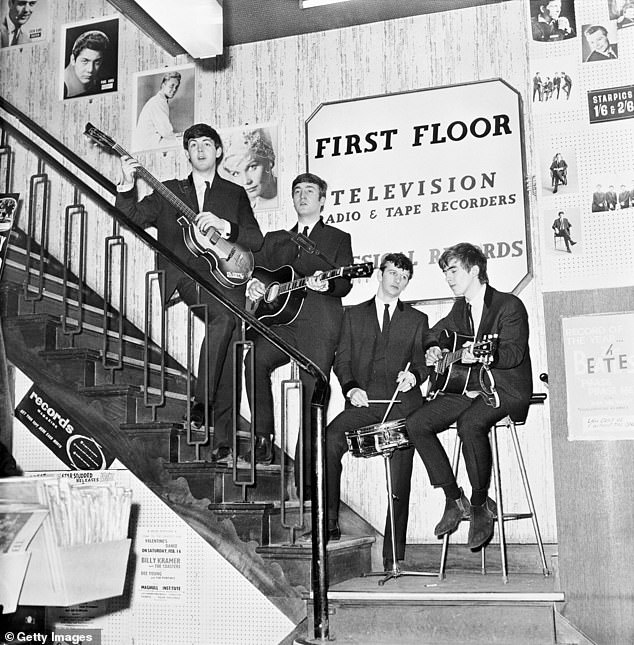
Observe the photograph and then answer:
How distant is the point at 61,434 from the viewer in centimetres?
525

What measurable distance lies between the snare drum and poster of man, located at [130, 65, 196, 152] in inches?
90.8

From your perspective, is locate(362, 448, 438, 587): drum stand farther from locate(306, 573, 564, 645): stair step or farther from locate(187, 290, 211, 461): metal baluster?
locate(187, 290, 211, 461): metal baluster

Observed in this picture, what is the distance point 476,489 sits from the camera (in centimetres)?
486

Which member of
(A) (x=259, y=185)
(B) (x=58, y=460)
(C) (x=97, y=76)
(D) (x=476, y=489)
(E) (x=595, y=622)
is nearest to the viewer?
(E) (x=595, y=622)

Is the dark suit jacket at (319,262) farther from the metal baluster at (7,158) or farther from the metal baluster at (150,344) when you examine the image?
the metal baluster at (7,158)

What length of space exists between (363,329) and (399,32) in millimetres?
1919

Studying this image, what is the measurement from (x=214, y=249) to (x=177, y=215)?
0.37m

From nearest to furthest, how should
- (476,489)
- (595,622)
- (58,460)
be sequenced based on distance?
(595,622) < (476,489) < (58,460)

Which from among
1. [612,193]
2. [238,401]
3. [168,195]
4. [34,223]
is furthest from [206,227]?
[612,193]

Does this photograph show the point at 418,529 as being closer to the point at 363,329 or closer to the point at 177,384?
the point at 363,329

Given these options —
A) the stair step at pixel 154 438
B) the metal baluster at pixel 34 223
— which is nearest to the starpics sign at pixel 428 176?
the stair step at pixel 154 438

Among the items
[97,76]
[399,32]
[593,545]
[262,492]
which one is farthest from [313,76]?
[593,545]

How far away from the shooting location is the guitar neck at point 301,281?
5371mm

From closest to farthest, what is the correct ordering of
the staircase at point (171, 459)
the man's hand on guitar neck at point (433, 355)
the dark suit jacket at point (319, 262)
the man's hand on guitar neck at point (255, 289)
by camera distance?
1. the staircase at point (171, 459)
2. the man's hand on guitar neck at point (433, 355)
3. the dark suit jacket at point (319, 262)
4. the man's hand on guitar neck at point (255, 289)
